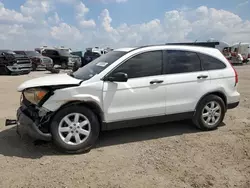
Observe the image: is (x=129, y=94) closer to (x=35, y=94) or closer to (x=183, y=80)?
(x=183, y=80)

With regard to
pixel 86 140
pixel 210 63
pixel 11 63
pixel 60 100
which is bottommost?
pixel 86 140

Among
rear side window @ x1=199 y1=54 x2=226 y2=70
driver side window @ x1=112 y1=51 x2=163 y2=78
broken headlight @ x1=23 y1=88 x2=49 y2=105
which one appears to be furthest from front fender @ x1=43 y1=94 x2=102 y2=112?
rear side window @ x1=199 y1=54 x2=226 y2=70

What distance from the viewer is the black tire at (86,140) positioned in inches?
171

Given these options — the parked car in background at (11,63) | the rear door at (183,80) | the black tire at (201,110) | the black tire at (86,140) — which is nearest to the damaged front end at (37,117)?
the black tire at (86,140)

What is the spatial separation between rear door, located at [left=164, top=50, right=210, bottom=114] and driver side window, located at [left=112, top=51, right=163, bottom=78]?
169 millimetres

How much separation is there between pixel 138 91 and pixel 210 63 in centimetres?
182

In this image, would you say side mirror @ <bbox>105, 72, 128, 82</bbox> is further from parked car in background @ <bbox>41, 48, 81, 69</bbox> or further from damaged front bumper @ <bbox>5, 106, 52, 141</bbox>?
parked car in background @ <bbox>41, 48, 81, 69</bbox>

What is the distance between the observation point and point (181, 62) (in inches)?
212

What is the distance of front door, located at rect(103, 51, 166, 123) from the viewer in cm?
471

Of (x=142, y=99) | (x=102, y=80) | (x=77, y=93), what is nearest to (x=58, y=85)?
(x=77, y=93)

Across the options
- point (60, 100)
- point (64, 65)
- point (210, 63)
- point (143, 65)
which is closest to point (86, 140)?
point (60, 100)

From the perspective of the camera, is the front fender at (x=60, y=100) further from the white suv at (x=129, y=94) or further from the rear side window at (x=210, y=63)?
the rear side window at (x=210, y=63)

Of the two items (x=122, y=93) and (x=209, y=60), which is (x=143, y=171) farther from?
(x=209, y=60)

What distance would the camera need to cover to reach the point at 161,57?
5.19 m
